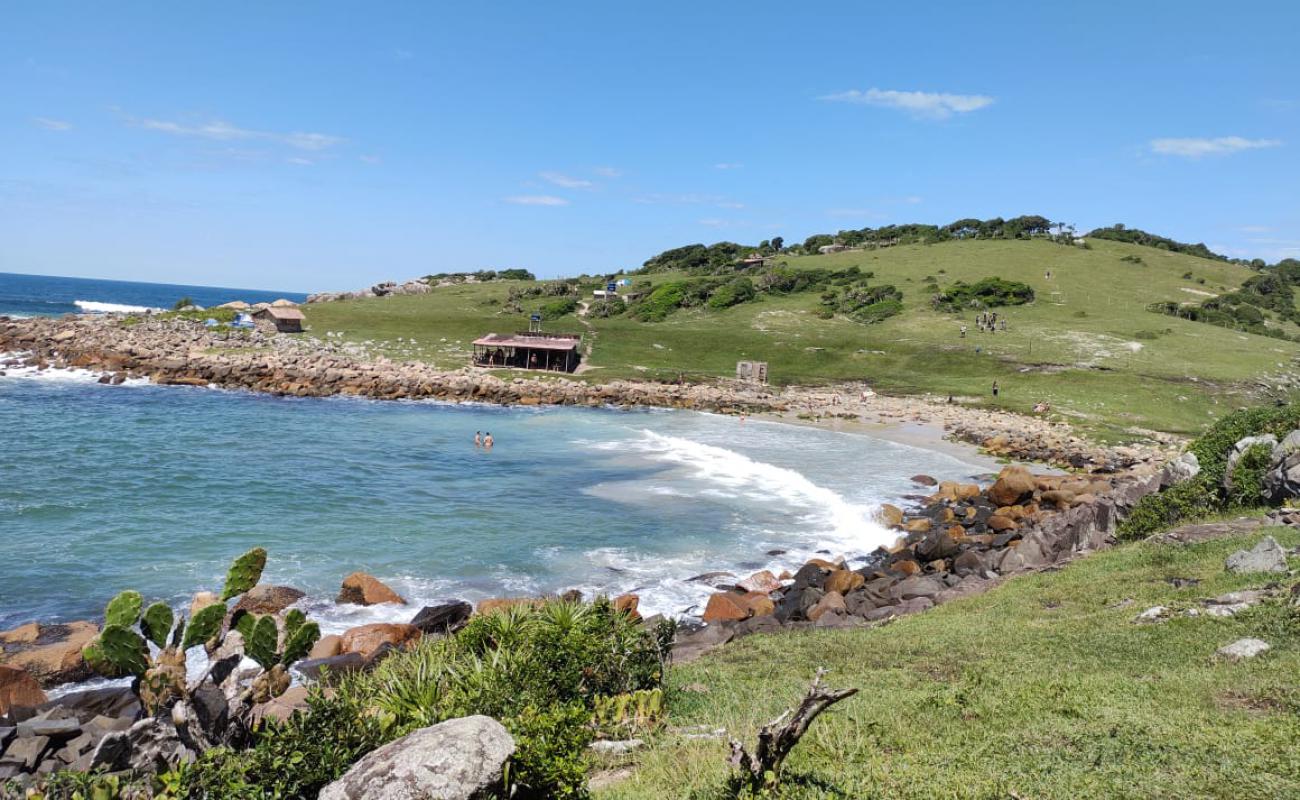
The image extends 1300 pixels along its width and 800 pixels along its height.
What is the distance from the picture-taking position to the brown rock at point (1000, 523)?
29066 millimetres

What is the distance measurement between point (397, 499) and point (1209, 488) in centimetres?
3002

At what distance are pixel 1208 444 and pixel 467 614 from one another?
2599cm

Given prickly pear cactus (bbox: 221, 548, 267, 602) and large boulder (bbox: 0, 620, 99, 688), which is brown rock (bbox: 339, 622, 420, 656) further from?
prickly pear cactus (bbox: 221, 548, 267, 602)

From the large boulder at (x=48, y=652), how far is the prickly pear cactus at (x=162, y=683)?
23.5 ft

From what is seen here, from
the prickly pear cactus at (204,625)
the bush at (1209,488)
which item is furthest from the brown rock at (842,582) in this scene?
the prickly pear cactus at (204,625)

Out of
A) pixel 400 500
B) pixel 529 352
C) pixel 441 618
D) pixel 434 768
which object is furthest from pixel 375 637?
pixel 529 352

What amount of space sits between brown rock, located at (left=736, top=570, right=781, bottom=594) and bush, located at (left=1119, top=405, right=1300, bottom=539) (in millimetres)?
10917

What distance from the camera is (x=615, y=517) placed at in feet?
101

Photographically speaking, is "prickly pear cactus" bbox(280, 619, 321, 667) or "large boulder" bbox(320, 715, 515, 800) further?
"prickly pear cactus" bbox(280, 619, 321, 667)

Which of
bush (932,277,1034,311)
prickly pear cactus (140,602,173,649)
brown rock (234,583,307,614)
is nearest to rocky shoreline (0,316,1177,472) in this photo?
bush (932,277,1034,311)

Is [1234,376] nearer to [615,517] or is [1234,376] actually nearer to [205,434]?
[615,517]

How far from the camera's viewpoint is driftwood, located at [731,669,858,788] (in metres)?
6.64

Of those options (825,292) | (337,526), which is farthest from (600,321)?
(337,526)

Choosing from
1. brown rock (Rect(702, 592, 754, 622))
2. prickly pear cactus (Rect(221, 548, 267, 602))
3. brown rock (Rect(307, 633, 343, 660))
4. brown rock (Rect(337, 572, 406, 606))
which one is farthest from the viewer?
brown rock (Rect(337, 572, 406, 606))
